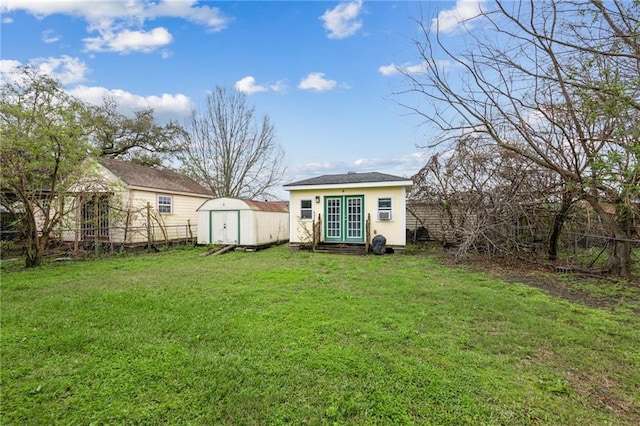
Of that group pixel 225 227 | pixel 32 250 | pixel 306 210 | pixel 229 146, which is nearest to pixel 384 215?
pixel 306 210

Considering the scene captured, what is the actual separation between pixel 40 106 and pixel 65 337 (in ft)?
22.3

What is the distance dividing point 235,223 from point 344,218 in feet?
15.2

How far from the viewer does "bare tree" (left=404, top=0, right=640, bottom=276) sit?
4.66m

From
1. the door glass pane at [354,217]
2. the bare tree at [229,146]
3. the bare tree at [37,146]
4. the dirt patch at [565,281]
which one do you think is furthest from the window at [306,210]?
the bare tree at [229,146]

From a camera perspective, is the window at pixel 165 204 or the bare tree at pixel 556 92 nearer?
the bare tree at pixel 556 92

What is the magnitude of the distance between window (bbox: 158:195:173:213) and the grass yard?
26.5 ft

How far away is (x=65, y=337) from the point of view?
11.6 feet

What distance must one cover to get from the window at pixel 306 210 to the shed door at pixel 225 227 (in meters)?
2.72

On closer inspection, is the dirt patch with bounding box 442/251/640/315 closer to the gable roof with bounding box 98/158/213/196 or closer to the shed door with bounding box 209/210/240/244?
the shed door with bounding box 209/210/240/244

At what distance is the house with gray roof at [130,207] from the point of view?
10.0m

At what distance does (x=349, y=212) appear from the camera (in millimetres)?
12023

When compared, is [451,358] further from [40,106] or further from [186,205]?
[186,205]

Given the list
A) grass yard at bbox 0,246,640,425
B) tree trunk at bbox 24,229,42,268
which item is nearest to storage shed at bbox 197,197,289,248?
tree trunk at bbox 24,229,42,268

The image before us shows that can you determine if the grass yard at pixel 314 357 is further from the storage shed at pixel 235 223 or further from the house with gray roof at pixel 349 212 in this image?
the storage shed at pixel 235 223
